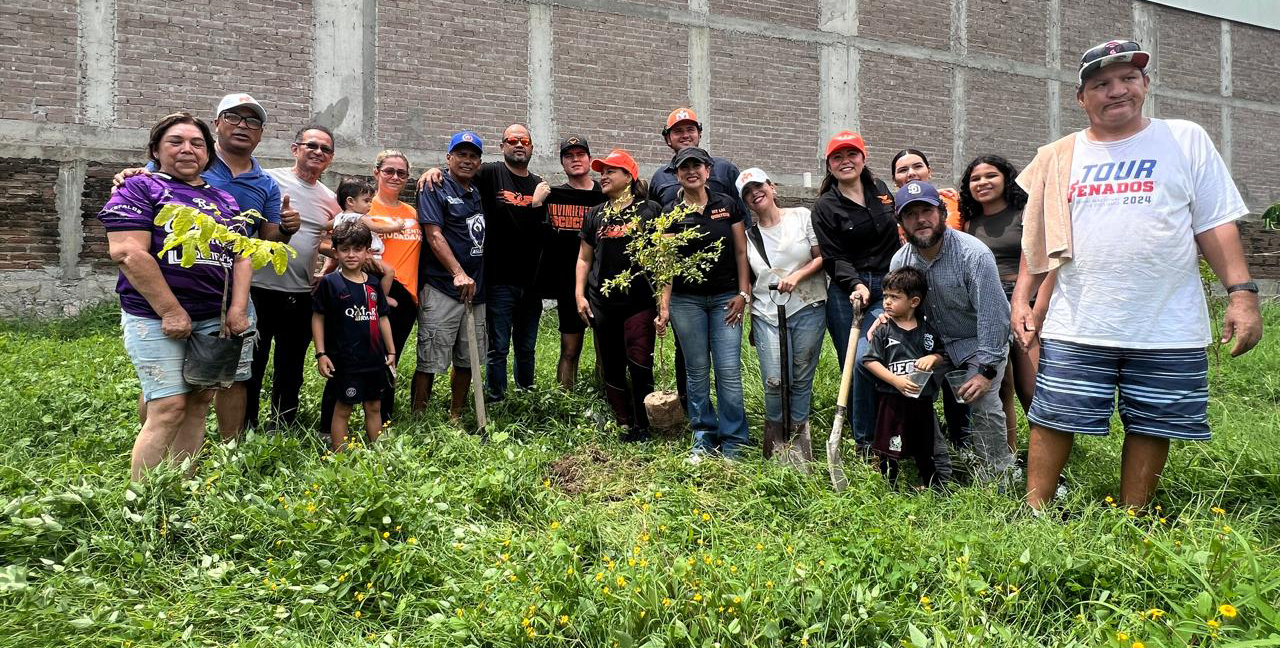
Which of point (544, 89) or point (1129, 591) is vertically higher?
point (544, 89)

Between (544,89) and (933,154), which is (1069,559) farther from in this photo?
(933,154)

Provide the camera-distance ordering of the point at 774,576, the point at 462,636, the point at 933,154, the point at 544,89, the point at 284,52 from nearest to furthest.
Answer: the point at 462,636 → the point at 774,576 → the point at 284,52 → the point at 544,89 → the point at 933,154

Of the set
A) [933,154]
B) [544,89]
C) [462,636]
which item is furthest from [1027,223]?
[933,154]

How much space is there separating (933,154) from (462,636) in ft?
45.7

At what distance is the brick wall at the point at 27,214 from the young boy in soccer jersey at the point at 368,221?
6090mm

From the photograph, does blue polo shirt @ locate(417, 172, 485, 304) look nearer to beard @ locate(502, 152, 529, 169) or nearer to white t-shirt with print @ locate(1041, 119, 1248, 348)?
beard @ locate(502, 152, 529, 169)

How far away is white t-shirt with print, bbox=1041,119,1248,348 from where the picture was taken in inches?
119

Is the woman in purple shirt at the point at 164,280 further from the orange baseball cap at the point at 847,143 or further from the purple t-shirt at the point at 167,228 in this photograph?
the orange baseball cap at the point at 847,143

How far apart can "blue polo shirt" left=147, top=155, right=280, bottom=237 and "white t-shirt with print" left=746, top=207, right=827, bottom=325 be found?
2.80 metres

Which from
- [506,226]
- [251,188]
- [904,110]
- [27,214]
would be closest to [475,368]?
[506,226]

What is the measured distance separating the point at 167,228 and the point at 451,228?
2.03 meters

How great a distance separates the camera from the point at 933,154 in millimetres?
14344

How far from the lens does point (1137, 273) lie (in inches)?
121

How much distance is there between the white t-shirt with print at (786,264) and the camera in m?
4.62
